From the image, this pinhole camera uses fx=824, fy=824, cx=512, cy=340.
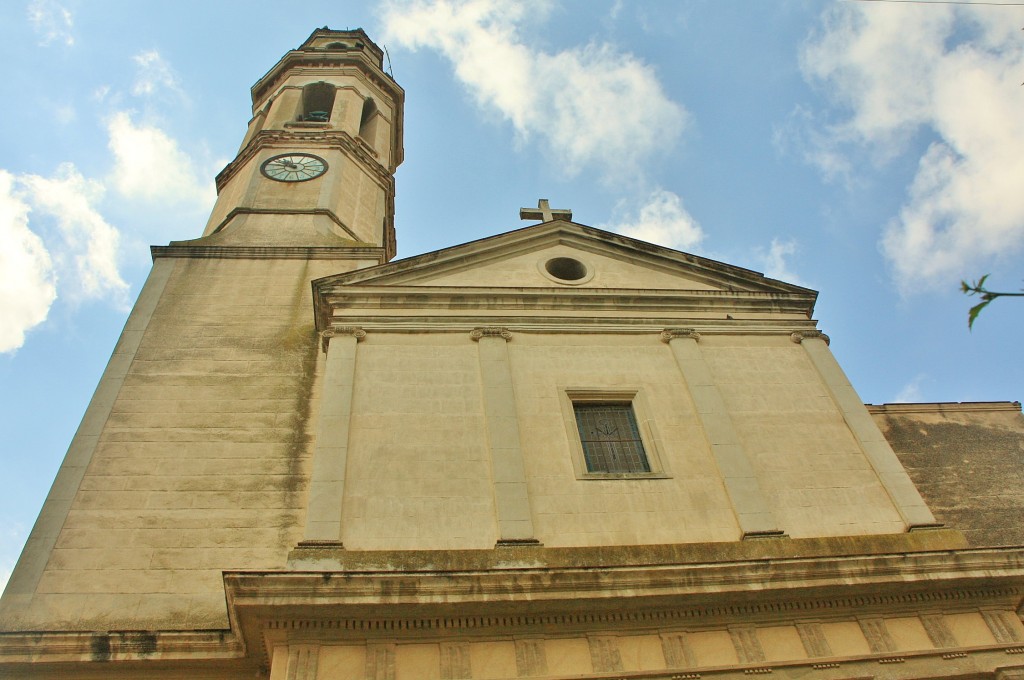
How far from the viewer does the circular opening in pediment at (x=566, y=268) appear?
54.0ft

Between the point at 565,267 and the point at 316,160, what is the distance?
10.2 meters

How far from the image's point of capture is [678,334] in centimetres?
1475

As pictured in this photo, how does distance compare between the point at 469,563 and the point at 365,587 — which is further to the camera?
the point at 469,563

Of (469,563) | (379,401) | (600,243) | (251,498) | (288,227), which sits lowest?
(469,563)

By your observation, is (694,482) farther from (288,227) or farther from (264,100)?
(264,100)

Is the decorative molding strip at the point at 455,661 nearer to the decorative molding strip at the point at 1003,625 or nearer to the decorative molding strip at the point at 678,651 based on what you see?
the decorative molding strip at the point at 678,651

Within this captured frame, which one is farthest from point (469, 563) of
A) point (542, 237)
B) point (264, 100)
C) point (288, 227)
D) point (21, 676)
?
point (264, 100)

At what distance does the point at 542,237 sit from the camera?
17.0 meters

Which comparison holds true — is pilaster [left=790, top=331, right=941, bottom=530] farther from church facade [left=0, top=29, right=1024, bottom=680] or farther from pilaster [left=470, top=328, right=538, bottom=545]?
pilaster [left=470, top=328, right=538, bottom=545]

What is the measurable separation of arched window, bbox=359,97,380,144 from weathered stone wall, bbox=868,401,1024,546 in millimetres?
18636

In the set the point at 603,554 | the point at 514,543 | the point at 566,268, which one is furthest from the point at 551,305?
the point at 603,554

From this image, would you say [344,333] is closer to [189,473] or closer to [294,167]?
[189,473]

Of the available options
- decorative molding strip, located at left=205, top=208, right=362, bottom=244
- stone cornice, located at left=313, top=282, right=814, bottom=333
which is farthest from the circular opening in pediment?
decorative molding strip, located at left=205, top=208, right=362, bottom=244

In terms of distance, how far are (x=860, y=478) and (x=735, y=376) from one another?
262cm
